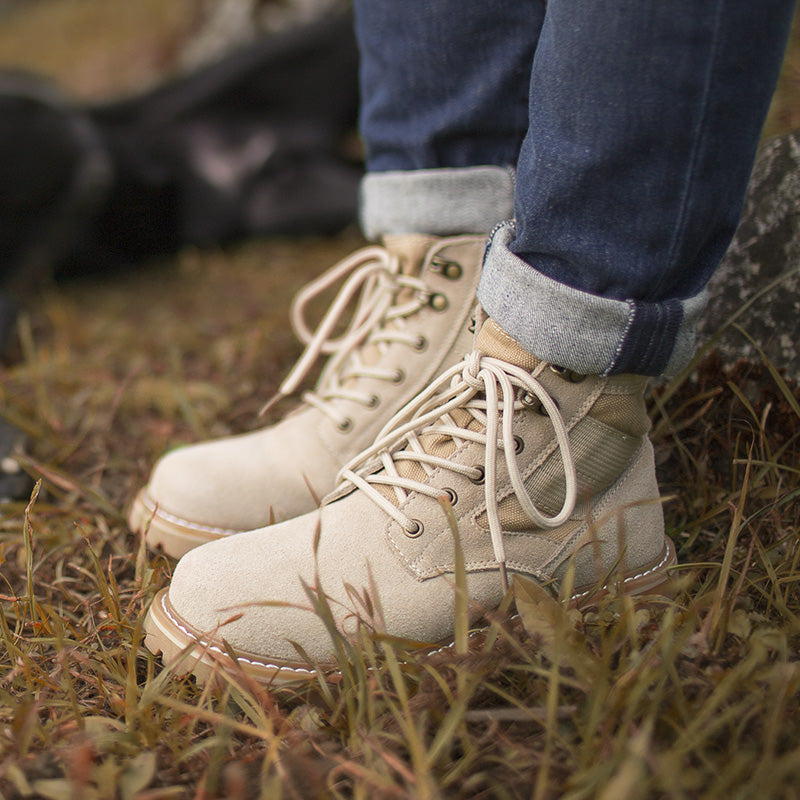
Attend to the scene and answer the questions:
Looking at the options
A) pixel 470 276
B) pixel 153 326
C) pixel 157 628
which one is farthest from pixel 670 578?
pixel 153 326

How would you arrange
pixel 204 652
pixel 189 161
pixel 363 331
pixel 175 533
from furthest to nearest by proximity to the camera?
1. pixel 189 161
2. pixel 363 331
3. pixel 175 533
4. pixel 204 652

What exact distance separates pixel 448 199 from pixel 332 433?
1.49 feet

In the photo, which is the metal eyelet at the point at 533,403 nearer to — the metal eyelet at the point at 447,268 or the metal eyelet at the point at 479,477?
the metal eyelet at the point at 479,477

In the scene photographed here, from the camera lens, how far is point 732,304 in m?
1.34

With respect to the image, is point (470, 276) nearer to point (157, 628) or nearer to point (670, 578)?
point (670, 578)

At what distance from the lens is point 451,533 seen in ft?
3.16

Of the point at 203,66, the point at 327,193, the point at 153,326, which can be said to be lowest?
the point at 153,326

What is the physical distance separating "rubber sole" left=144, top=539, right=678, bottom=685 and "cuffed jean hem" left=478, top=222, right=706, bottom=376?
11.1 inches

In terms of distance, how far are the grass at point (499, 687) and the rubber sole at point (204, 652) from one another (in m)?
0.02

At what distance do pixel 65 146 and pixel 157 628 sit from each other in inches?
91.2

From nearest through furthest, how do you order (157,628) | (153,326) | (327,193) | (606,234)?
(606,234) → (157,628) → (153,326) → (327,193)

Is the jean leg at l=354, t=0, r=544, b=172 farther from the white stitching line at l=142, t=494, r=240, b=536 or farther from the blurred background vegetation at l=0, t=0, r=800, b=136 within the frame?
the blurred background vegetation at l=0, t=0, r=800, b=136

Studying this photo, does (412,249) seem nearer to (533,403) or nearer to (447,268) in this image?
(447,268)

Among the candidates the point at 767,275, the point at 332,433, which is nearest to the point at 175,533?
the point at 332,433
